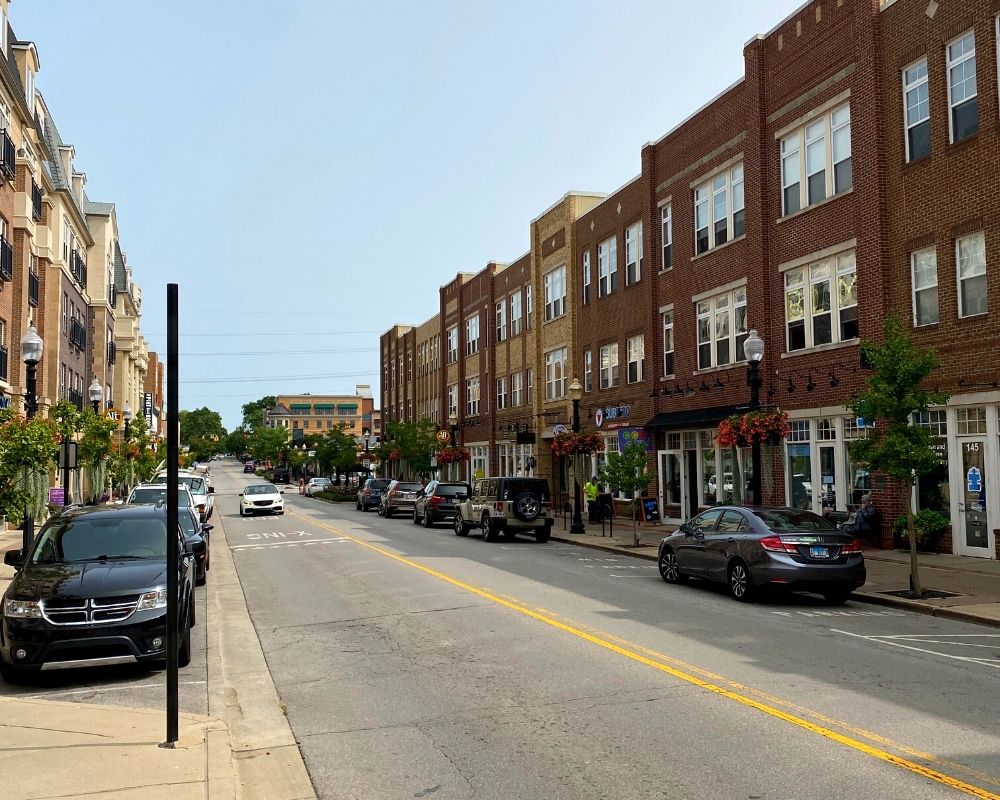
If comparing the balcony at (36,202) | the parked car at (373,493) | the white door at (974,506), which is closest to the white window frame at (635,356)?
the white door at (974,506)

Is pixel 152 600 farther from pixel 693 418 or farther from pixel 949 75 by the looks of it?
pixel 693 418

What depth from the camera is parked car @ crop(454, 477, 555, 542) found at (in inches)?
1059

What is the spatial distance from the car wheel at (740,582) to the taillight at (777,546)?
1.65ft

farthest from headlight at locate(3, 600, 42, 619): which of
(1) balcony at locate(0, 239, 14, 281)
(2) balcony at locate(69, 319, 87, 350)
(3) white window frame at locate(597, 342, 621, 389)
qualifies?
(2) balcony at locate(69, 319, 87, 350)

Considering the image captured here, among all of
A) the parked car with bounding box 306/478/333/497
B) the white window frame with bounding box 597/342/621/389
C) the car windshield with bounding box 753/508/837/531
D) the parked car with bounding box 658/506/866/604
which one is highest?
the white window frame with bounding box 597/342/621/389

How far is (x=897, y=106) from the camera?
2111 cm

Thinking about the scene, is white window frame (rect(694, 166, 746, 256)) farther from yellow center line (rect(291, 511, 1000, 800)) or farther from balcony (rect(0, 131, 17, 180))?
balcony (rect(0, 131, 17, 180))

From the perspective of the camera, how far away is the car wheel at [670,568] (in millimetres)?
17031

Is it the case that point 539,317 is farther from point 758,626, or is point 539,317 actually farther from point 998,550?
point 758,626

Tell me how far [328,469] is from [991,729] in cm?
7240

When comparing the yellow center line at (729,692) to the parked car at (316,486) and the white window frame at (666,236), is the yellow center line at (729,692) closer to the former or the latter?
the white window frame at (666,236)

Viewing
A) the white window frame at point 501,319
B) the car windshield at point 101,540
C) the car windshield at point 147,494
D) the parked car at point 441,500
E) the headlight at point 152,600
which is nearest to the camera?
the headlight at point 152,600

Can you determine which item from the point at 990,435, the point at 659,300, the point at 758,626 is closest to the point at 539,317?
the point at 659,300

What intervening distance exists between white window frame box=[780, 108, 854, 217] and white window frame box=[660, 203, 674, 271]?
6.39 meters
